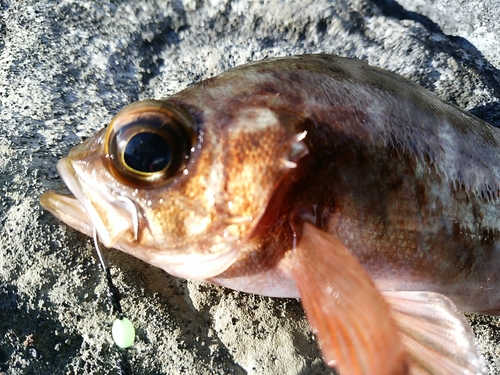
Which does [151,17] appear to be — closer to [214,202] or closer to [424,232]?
[214,202]

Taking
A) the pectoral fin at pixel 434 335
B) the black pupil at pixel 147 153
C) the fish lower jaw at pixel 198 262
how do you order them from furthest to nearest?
the pectoral fin at pixel 434 335
the fish lower jaw at pixel 198 262
the black pupil at pixel 147 153

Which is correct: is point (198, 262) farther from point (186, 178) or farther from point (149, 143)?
point (149, 143)

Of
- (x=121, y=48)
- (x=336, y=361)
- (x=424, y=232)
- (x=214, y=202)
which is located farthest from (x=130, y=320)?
(x=121, y=48)

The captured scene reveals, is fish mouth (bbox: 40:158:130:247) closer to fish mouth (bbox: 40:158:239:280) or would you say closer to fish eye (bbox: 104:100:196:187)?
fish mouth (bbox: 40:158:239:280)

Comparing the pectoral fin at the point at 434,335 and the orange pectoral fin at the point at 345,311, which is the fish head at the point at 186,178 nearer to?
the orange pectoral fin at the point at 345,311

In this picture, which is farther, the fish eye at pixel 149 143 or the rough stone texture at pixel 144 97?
the rough stone texture at pixel 144 97

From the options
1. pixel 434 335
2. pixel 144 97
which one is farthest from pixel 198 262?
pixel 144 97

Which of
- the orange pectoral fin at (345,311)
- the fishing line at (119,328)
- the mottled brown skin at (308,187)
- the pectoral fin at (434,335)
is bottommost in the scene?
the fishing line at (119,328)

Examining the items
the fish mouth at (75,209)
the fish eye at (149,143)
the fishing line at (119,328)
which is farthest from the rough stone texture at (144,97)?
the fish eye at (149,143)
